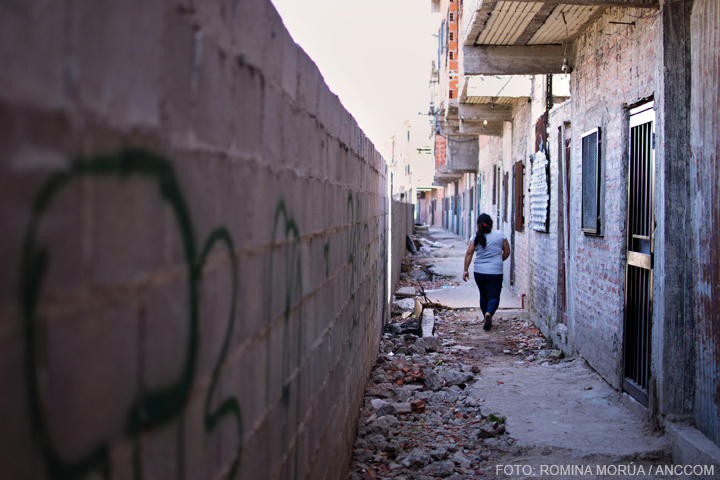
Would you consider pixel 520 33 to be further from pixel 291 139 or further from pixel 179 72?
pixel 179 72

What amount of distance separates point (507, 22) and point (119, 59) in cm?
612

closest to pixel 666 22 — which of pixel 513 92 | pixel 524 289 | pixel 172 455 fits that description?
pixel 172 455

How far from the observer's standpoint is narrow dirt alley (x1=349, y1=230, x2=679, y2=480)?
3.92 metres

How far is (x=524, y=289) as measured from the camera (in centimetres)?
1021

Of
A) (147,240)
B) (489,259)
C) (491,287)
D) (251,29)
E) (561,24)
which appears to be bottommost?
(491,287)

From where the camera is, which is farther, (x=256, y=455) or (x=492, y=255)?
(x=492, y=255)

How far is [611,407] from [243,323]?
4.31 m

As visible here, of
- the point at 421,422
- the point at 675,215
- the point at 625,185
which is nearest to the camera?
the point at 675,215

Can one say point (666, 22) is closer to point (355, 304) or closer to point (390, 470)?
point (355, 304)

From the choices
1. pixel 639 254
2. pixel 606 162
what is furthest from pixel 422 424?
pixel 606 162

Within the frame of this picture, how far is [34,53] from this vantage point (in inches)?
30.4

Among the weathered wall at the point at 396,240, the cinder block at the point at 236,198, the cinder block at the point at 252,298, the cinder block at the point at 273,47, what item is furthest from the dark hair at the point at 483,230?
the cinder block at the point at 236,198

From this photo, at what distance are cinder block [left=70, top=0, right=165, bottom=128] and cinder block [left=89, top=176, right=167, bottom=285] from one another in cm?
11

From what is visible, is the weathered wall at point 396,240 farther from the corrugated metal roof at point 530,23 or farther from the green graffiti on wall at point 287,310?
the green graffiti on wall at point 287,310
